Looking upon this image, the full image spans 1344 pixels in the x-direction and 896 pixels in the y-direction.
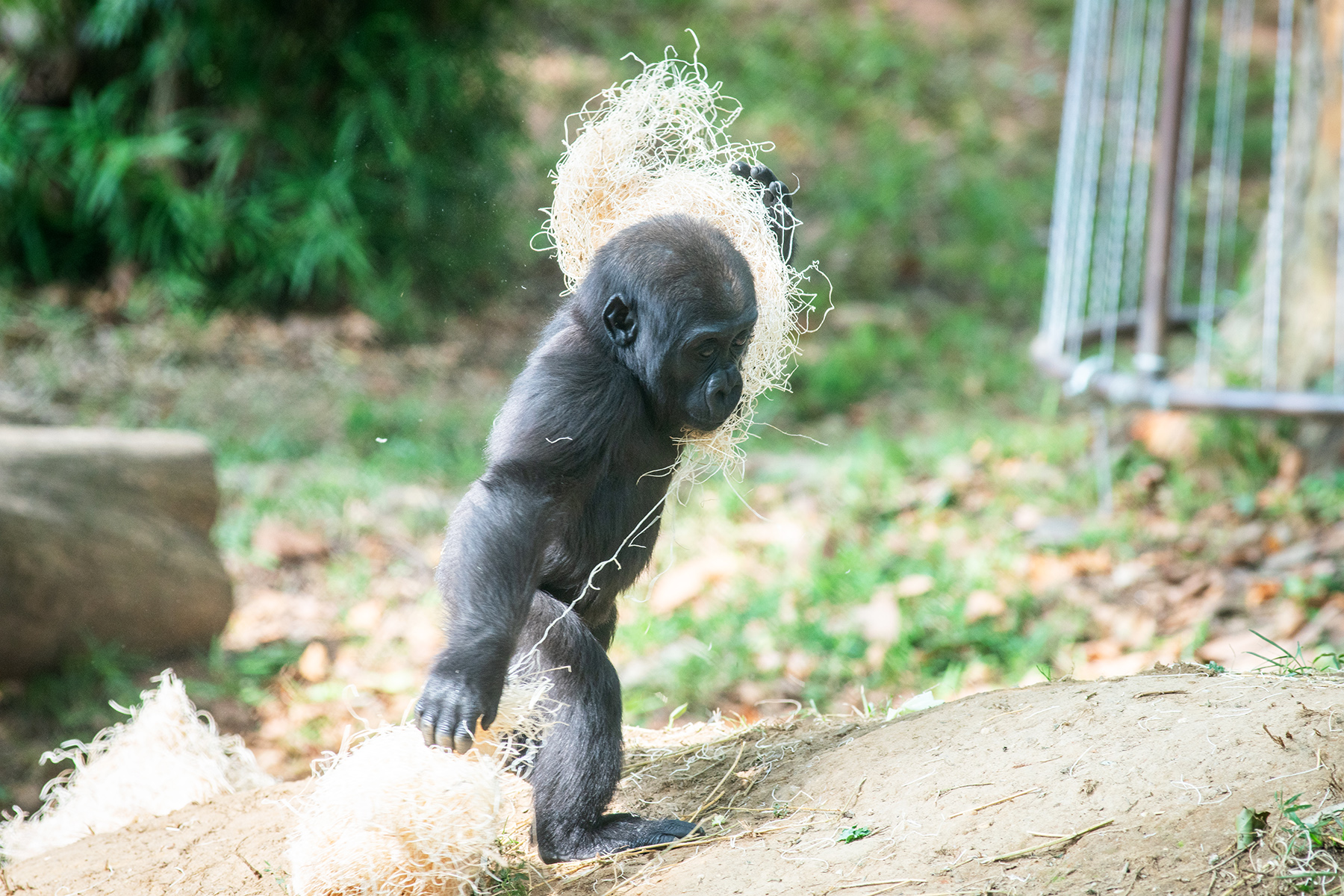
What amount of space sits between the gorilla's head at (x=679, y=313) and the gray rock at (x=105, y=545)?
3138 millimetres

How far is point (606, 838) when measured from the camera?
309 cm

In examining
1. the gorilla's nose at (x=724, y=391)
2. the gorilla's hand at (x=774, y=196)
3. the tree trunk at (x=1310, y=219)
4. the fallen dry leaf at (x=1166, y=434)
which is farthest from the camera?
the fallen dry leaf at (x=1166, y=434)

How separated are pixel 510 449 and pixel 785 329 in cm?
97

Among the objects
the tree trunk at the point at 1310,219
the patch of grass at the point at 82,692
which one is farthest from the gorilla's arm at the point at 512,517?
the tree trunk at the point at 1310,219

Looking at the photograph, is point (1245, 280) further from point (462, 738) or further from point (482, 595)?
point (462, 738)

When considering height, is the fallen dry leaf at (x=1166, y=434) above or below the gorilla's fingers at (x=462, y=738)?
above

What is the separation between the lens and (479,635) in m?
2.81

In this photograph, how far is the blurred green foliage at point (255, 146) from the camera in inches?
355

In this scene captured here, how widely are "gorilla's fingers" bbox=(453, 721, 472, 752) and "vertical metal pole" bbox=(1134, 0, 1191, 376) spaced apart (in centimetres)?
455

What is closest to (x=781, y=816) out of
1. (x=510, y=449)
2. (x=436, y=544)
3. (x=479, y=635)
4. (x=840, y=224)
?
(x=479, y=635)

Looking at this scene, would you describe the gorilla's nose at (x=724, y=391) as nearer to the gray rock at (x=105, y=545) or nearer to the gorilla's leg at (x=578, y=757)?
the gorilla's leg at (x=578, y=757)

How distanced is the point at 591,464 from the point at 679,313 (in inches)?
18.4

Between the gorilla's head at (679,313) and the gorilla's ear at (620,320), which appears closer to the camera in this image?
the gorilla's head at (679,313)

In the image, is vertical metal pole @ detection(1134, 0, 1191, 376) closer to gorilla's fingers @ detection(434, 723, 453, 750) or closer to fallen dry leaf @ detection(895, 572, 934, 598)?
fallen dry leaf @ detection(895, 572, 934, 598)
